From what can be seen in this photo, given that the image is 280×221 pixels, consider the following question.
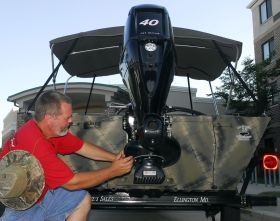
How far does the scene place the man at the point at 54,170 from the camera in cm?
326

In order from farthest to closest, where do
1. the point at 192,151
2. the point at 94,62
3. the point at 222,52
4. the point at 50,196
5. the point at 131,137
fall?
the point at 94,62 < the point at 222,52 < the point at 192,151 < the point at 131,137 < the point at 50,196

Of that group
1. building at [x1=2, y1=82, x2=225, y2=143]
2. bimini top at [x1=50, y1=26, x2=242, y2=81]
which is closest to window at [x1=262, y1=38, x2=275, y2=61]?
building at [x1=2, y1=82, x2=225, y2=143]

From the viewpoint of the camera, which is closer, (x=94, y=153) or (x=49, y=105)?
(x=49, y=105)

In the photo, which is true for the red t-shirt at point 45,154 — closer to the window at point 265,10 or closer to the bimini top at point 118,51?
the bimini top at point 118,51

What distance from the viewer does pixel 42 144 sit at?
3289mm

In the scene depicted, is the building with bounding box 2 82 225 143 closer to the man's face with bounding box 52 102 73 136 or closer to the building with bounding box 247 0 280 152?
the man's face with bounding box 52 102 73 136

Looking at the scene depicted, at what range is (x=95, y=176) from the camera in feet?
10.9

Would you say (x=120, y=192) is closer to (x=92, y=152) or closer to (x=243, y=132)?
(x=92, y=152)

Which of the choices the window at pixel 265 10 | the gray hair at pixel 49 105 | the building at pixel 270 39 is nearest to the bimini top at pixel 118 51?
the gray hair at pixel 49 105

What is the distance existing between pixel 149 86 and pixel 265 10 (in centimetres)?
2481

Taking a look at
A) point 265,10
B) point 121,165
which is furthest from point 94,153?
point 265,10

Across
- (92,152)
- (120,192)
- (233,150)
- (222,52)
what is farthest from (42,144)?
(222,52)

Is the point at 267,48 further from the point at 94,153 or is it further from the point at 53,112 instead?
the point at 53,112

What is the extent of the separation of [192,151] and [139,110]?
2.92ft
